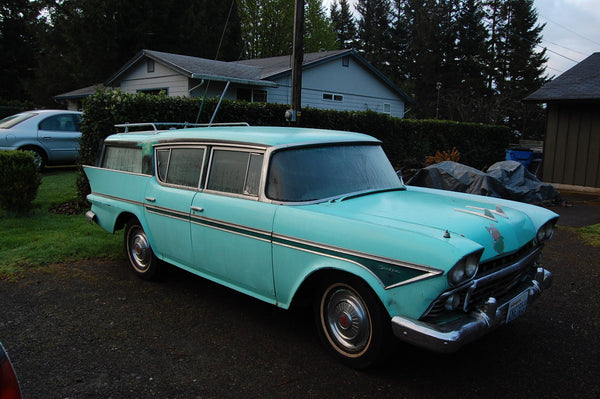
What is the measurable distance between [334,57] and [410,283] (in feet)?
62.1

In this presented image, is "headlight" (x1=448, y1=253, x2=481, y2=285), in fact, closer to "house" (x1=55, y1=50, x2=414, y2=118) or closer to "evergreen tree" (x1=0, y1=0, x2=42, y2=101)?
"house" (x1=55, y1=50, x2=414, y2=118)

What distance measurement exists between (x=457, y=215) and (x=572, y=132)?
12.3m

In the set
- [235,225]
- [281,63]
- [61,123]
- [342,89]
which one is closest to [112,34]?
[281,63]

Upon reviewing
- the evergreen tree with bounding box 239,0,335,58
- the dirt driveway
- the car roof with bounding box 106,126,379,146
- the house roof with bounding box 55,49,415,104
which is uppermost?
the evergreen tree with bounding box 239,0,335,58

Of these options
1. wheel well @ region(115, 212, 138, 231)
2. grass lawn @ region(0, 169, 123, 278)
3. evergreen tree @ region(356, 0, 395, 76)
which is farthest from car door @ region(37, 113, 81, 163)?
evergreen tree @ region(356, 0, 395, 76)

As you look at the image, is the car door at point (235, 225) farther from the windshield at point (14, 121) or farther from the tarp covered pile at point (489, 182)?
the windshield at point (14, 121)

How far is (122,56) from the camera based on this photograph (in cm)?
2406

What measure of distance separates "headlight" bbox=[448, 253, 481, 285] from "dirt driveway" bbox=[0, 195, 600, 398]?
795 millimetres

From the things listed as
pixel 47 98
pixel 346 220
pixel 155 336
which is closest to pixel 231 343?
pixel 155 336

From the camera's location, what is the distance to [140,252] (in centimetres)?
498

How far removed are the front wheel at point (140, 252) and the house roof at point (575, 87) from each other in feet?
40.4

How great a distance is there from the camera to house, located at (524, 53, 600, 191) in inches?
502

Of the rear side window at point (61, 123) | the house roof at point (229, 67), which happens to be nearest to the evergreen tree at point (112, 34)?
the house roof at point (229, 67)

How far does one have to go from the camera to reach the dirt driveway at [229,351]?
9.62 ft
